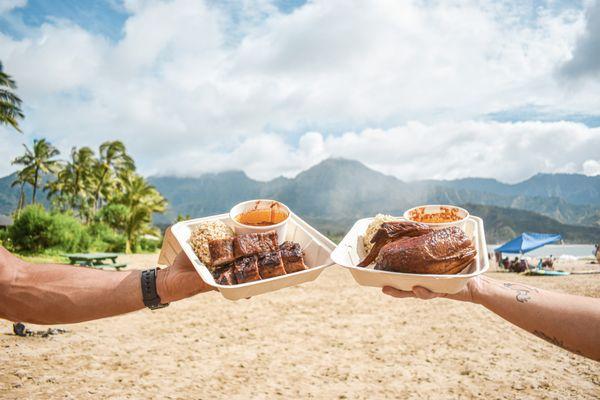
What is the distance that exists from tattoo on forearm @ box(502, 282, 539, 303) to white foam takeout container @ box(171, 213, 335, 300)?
1526 mm

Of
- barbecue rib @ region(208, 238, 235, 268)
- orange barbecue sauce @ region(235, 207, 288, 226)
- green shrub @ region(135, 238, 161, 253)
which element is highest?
green shrub @ region(135, 238, 161, 253)

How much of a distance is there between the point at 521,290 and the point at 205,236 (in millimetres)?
2672

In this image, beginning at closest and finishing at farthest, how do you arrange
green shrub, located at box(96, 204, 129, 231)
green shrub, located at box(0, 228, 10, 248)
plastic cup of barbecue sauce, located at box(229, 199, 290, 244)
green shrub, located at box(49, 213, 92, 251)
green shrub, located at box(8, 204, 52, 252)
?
1. plastic cup of barbecue sauce, located at box(229, 199, 290, 244)
2. green shrub, located at box(8, 204, 52, 252)
3. green shrub, located at box(0, 228, 10, 248)
4. green shrub, located at box(49, 213, 92, 251)
5. green shrub, located at box(96, 204, 129, 231)

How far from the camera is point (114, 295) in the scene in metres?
3.28

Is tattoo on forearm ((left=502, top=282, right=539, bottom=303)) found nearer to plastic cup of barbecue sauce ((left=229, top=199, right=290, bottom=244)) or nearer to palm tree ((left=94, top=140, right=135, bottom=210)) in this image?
plastic cup of barbecue sauce ((left=229, top=199, right=290, bottom=244))

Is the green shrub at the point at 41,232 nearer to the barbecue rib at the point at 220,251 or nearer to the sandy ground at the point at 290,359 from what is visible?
the sandy ground at the point at 290,359

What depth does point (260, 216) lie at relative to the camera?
375cm

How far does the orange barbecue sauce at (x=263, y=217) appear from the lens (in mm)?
3727

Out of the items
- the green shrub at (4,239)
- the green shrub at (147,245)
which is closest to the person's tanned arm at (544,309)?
the green shrub at (4,239)

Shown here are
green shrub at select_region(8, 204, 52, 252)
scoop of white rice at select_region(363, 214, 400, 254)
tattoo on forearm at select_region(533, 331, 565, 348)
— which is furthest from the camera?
green shrub at select_region(8, 204, 52, 252)

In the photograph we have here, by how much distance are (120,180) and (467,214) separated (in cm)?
6787

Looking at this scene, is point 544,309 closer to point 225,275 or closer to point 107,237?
point 225,275

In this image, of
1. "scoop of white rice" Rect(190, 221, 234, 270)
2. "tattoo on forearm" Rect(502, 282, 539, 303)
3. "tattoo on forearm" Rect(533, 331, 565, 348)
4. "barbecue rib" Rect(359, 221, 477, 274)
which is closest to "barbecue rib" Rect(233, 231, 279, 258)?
"scoop of white rice" Rect(190, 221, 234, 270)

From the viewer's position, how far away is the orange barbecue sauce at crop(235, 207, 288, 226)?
373 cm
